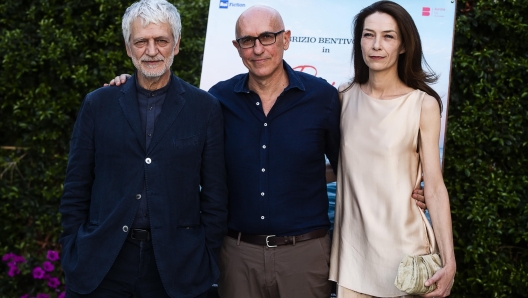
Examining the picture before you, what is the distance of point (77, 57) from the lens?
14.0ft

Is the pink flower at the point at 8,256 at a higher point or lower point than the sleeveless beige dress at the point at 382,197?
lower

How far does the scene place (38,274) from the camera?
423 cm

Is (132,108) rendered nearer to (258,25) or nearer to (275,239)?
(258,25)

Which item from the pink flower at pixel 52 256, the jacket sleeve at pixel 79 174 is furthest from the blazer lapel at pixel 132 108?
the pink flower at pixel 52 256

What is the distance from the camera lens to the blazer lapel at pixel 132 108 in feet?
8.42

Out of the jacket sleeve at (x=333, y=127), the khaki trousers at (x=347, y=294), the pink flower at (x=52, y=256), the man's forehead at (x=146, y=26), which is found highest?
the man's forehead at (x=146, y=26)

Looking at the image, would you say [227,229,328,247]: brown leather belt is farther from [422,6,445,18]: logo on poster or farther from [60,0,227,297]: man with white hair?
[422,6,445,18]: logo on poster

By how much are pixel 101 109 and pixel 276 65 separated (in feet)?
2.39

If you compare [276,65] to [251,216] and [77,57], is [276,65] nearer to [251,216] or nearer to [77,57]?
[251,216]

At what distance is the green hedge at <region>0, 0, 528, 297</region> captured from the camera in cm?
383

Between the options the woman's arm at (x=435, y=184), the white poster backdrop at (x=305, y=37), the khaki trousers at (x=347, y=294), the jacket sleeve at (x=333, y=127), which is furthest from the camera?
the white poster backdrop at (x=305, y=37)

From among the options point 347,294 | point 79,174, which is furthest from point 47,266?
point 347,294

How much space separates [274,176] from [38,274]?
87.1 inches

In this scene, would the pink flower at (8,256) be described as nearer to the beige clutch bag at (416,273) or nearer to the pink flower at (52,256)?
the pink flower at (52,256)
